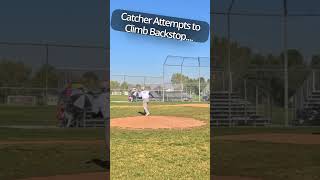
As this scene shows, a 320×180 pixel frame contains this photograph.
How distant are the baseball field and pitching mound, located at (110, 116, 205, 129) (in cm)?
15

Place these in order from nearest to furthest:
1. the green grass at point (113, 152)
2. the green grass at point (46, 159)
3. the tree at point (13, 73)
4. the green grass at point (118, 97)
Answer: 1. the green grass at point (46, 159)
2. the green grass at point (113, 152)
3. the tree at point (13, 73)
4. the green grass at point (118, 97)

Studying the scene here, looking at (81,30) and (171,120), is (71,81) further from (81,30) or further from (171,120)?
(171,120)

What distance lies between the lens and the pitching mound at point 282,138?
11012 millimetres

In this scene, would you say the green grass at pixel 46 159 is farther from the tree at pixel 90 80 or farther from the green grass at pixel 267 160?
the tree at pixel 90 80

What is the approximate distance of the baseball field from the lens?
705 centimetres

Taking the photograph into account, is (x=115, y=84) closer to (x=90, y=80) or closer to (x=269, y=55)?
(x=269, y=55)

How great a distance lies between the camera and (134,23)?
1767 cm

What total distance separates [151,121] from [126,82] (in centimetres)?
930

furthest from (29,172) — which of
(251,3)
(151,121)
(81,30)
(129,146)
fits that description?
(251,3)

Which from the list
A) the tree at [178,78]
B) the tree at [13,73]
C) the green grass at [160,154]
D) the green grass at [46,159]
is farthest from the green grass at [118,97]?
the green grass at [46,159]

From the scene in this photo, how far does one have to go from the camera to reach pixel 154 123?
15938 millimetres

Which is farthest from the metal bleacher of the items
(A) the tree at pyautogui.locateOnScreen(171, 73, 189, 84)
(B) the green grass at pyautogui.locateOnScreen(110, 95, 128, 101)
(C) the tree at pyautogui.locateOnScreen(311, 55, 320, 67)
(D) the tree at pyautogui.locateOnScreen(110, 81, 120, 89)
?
(B) the green grass at pyautogui.locateOnScreen(110, 95, 128, 101)

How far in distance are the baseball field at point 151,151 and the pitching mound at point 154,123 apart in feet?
0.49

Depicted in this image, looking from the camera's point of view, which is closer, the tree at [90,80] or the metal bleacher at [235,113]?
the tree at [90,80]
